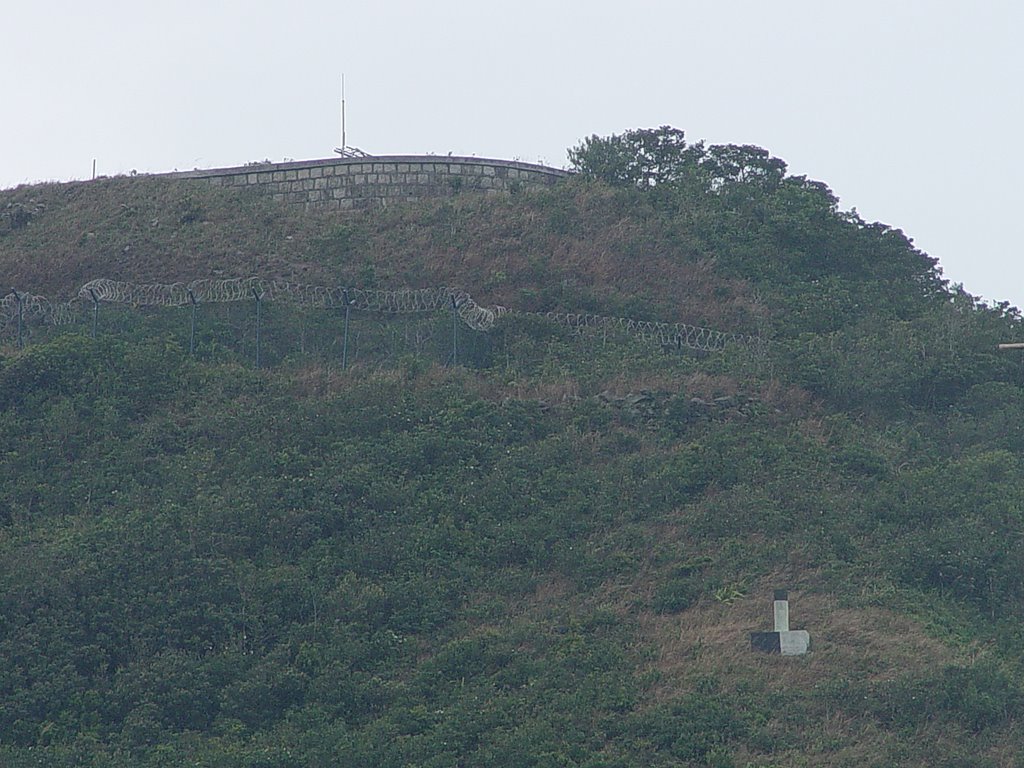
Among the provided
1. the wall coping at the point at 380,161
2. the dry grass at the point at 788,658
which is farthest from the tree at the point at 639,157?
the dry grass at the point at 788,658

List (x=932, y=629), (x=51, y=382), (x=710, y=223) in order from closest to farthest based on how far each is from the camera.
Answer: (x=932, y=629), (x=51, y=382), (x=710, y=223)

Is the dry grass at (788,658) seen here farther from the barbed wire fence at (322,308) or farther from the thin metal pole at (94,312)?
the thin metal pole at (94,312)

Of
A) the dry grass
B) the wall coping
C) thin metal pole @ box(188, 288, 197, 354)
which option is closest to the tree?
the wall coping

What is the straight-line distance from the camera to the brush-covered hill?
16562mm

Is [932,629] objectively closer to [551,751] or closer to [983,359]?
[551,751]

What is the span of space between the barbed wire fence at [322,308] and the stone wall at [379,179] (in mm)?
4301

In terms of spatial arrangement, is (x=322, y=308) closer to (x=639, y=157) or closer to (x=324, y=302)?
(x=324, y=302)

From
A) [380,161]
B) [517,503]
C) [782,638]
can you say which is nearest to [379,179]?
[380,161]

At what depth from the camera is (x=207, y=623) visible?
725 inches

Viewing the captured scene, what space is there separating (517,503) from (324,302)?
8.02 m

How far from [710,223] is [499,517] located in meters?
12.2

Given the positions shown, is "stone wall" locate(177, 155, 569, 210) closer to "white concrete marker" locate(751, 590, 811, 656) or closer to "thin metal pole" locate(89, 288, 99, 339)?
"thin metal pole" locate(89, 288, 99, 339)

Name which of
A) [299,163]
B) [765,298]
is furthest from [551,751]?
[299,163]

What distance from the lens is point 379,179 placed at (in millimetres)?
32531
